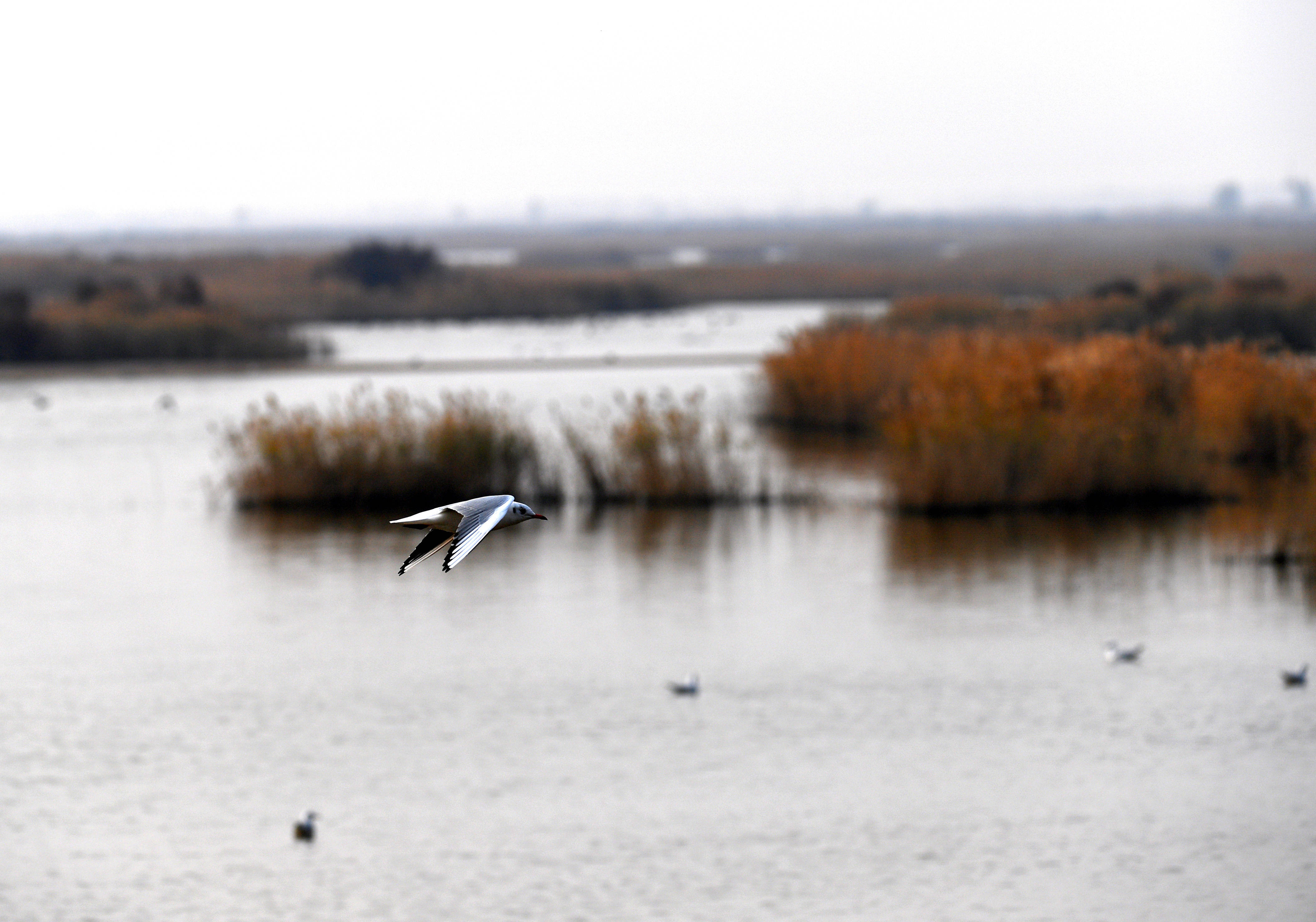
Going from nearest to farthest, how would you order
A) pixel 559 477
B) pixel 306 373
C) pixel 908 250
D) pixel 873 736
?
pixel 873 736
pixel 559 477
pixel 306 373
pixel 908 250

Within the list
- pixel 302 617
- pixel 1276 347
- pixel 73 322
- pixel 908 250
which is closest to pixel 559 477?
pixel 302 617

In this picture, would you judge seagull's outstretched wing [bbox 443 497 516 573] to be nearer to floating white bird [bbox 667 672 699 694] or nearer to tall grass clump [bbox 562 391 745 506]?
floating white bird [bbox 667 672 699 694]

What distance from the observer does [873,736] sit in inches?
722

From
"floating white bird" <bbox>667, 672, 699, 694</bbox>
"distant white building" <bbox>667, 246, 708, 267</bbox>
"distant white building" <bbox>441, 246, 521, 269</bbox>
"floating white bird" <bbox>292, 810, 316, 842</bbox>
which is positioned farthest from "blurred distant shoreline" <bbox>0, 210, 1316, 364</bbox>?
"floating white bird" <bbox>292, 810, 316, 842</bbox>

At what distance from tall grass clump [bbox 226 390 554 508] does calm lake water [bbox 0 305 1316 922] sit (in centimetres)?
55

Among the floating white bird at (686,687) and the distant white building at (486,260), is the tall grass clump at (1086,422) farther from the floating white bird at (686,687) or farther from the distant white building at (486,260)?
the distant white building at (486,260)

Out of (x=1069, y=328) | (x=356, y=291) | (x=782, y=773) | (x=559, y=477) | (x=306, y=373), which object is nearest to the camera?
(x=782, y=773)

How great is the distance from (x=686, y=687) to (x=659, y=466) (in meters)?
10.7

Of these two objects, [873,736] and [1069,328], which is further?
[1069,328]

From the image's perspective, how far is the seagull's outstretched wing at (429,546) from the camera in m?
7.00

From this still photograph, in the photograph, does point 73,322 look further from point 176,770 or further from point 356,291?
point 176,770

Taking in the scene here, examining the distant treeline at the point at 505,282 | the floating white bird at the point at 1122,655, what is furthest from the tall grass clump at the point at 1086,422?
the distant treeline at the point at 505,282

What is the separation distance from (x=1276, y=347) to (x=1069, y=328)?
5.11m

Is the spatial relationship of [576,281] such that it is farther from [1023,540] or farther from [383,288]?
[1023,540]
